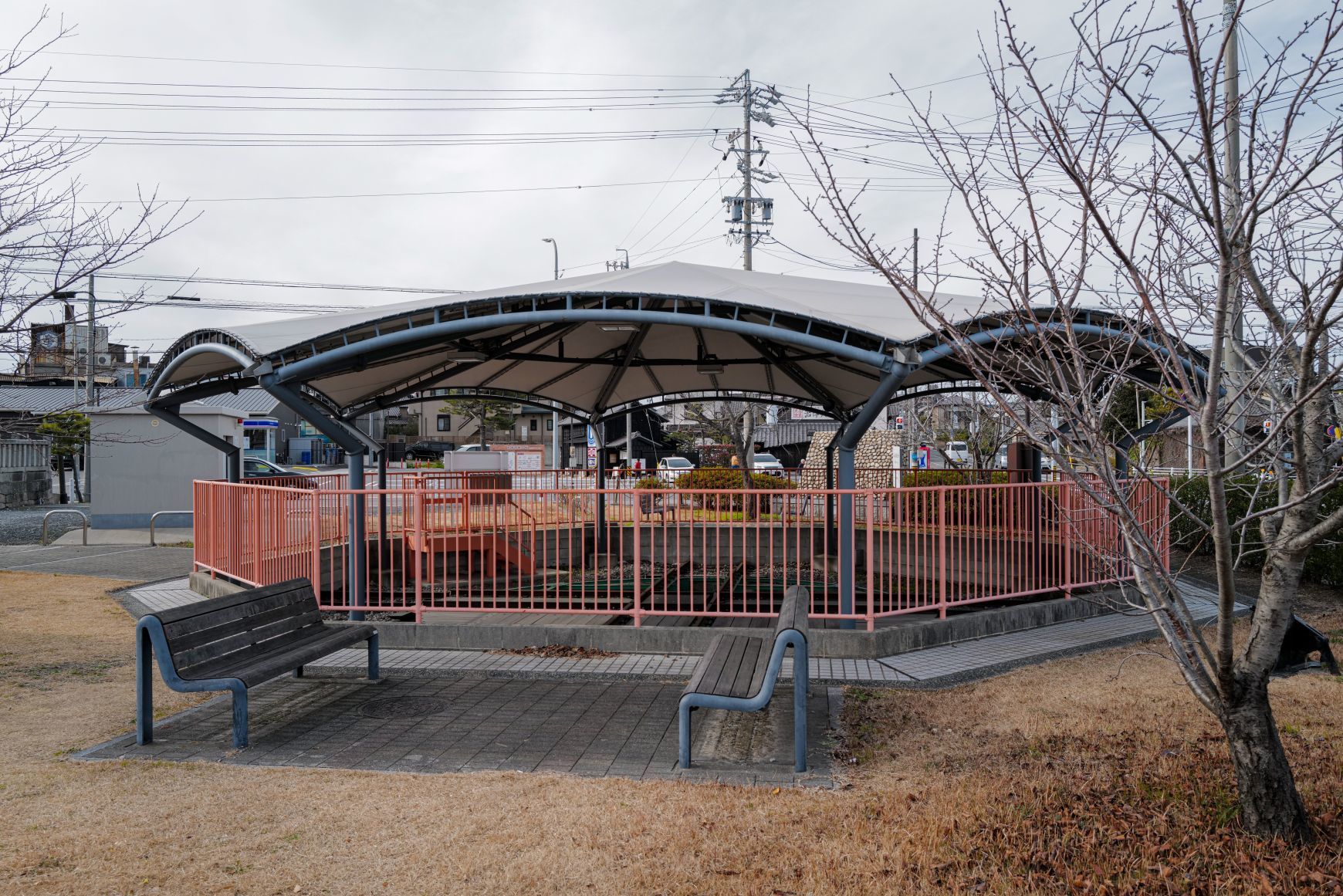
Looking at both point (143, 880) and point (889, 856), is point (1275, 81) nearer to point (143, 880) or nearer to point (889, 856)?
point (889, 856)

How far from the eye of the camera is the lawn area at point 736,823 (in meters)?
3.67

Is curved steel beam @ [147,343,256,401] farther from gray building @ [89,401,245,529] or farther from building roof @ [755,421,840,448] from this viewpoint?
building roof @ [755,421,840,448]

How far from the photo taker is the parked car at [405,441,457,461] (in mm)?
61669

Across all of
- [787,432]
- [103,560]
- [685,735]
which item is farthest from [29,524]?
[787,432]

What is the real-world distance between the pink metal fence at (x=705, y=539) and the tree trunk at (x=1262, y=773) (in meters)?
4.12

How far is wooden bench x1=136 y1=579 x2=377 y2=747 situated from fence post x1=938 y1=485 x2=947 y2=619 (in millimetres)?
5041

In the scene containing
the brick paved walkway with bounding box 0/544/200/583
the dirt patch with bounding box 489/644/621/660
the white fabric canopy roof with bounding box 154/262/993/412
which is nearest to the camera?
the dirt patch with bounding box 489/644/621/660

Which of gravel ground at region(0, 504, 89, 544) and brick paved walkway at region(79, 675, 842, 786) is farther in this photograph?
gravel ground at region(0, 504, 89, 544)

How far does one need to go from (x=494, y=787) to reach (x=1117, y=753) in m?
3.47

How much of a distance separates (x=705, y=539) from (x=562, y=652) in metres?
1.73

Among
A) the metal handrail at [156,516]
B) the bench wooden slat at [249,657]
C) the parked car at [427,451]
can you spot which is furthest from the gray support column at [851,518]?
the parked car at [427,451]

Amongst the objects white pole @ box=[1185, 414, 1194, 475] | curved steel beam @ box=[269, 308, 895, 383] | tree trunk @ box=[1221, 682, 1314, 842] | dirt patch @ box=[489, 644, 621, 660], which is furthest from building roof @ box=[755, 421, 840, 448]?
tree trunk @ box=[1221, 682, 1314, 842]

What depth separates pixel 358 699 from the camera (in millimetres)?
6781

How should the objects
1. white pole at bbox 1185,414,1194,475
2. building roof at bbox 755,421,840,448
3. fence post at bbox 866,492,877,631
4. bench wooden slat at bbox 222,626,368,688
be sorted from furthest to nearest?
building roof at bbox 755,421,840,448 < fence post at bbox 866,492,877,631 < bench wooden slat at bbox 222,626,368,688 < white pole at bbox 1185,414,1194,475
